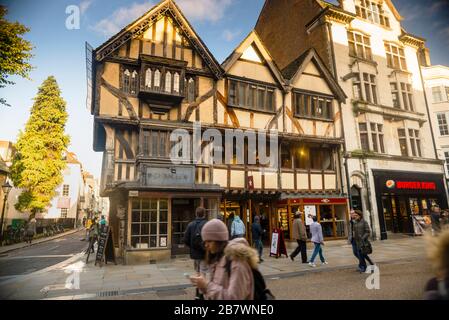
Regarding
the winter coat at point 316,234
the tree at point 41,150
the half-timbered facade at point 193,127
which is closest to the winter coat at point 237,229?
the half-timbered facade at point 193,127

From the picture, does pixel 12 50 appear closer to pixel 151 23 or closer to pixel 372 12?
pixel 151 23

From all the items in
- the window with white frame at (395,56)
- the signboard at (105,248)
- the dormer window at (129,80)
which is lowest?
the signboard at (105,248)

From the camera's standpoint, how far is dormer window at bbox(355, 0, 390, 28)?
762 inches

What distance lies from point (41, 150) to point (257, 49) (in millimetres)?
22466

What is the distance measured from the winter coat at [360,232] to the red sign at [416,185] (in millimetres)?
11605

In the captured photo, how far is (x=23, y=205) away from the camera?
23.4 m

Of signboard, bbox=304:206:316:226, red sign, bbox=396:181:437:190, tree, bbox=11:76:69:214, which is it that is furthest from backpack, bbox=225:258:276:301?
tree, bbox=11:76:69:214

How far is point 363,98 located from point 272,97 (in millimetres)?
7080

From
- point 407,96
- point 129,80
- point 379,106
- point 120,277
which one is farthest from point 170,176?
point 407,96

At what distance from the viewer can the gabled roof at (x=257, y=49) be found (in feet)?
45.5

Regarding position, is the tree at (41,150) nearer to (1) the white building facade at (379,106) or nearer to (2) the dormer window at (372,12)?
(1) the white building facade at (379,106)
